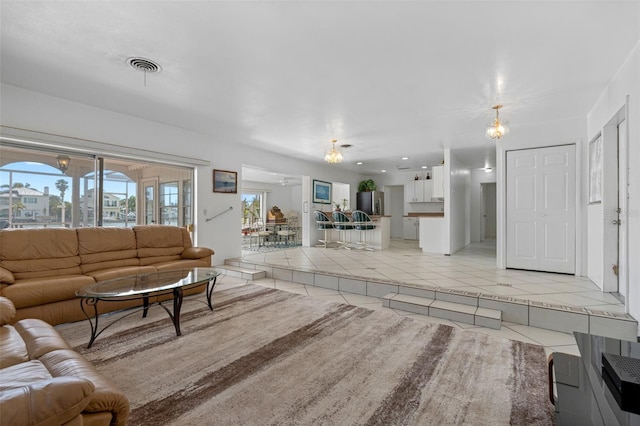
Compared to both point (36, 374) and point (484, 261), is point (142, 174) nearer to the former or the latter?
point (36, 374)

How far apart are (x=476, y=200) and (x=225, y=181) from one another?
304 inches

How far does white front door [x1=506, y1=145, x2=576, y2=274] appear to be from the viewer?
4332mm

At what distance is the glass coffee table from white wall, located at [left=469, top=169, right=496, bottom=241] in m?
8.49

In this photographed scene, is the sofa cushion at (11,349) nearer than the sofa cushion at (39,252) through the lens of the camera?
Yes

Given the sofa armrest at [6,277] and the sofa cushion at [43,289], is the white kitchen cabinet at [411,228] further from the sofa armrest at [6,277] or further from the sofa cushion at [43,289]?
the sofa armrest at [6,277]

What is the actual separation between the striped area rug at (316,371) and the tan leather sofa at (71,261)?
324 millimetres

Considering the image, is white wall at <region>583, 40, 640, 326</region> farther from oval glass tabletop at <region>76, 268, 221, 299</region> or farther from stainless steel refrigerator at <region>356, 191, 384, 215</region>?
stainless steel refrigerator at <region>356, 191, 384, 215</region>

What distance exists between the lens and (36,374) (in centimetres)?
121

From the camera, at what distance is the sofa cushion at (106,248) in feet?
11.2

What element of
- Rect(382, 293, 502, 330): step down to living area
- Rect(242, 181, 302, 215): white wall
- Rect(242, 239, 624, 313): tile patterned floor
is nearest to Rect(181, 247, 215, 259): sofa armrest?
Rect(242, 239, 624, 313): tile patterned floor

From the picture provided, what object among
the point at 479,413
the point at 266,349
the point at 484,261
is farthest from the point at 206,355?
the point at 484,261

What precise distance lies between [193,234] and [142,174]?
1.31 metres

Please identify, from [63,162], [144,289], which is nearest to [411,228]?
[144,289]

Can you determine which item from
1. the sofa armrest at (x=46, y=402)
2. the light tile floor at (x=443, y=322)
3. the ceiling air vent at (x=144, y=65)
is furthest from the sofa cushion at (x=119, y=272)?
the sofa armrest at (x=46, y=402)
